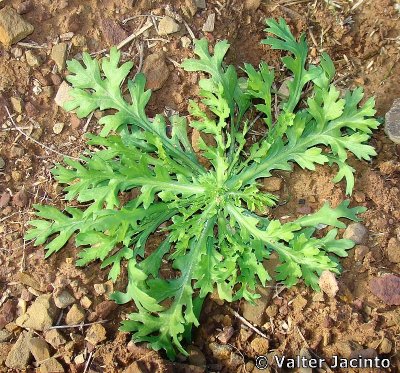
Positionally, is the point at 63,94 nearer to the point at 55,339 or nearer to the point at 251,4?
the point at 251,4

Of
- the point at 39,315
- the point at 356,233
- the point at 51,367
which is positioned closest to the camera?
the point at 51,367

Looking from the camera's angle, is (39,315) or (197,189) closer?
(39,315)

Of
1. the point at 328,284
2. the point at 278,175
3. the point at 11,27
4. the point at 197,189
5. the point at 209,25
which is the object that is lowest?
the point at 328,284

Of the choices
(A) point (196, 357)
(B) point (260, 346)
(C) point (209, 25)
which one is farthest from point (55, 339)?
(C) point (209, 25)

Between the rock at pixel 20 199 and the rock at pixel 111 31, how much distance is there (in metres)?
1.11

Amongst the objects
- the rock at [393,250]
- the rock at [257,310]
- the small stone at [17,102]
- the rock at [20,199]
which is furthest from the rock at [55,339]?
the rock at [393,250]

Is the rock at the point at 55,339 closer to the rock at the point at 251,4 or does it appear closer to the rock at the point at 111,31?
the rock at the point at 111,31

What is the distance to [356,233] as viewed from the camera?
133 inches

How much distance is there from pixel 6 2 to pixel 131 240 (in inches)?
67.6

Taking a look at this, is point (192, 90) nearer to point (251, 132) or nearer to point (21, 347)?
point (251, 132)

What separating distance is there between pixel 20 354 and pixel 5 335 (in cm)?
16

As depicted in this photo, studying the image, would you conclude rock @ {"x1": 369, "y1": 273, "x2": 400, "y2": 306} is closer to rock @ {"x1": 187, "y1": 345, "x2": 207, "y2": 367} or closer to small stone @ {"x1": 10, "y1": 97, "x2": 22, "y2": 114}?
rock @ {"x1": 187, "y1": 345, "x2": 207, "y2": 367}

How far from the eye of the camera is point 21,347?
3.13 metres

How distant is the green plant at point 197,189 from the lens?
124 inches
